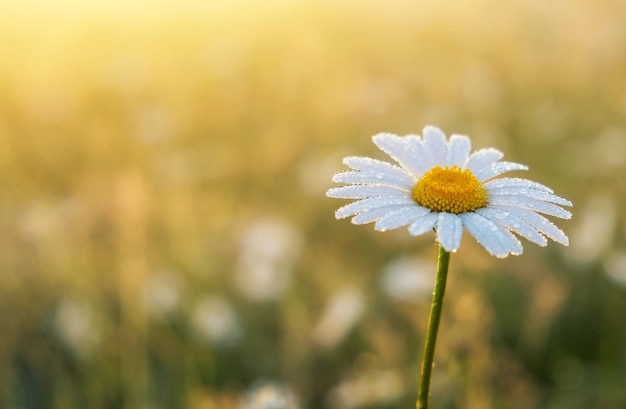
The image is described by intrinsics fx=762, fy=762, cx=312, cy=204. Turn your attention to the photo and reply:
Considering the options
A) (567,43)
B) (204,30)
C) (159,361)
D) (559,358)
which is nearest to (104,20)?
(204,30)

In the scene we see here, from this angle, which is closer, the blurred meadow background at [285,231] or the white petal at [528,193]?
the white petal at [528,193]

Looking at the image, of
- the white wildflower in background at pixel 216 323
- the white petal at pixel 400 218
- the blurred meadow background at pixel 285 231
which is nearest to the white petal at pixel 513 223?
the white petal at pixel 400 218

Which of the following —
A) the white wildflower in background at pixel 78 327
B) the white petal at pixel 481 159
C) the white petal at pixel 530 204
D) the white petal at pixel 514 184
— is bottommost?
the white wildflower in background at pixel 78 327

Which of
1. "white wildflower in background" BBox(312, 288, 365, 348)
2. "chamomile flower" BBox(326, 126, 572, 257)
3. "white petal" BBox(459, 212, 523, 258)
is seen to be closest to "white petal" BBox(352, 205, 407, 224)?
"chamomile flower" BBox(326, 126, 572, 257)

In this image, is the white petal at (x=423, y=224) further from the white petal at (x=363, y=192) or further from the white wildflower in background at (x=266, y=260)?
the white wildflower in background at (x=266, y=260)

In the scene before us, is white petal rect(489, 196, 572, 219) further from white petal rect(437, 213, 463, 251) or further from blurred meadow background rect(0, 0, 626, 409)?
blurred meadow background rect(0, 0, 626, 409)

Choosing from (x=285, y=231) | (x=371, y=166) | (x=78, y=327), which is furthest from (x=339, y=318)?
(x=371, y=166)

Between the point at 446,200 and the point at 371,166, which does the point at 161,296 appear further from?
the point at 446,200
